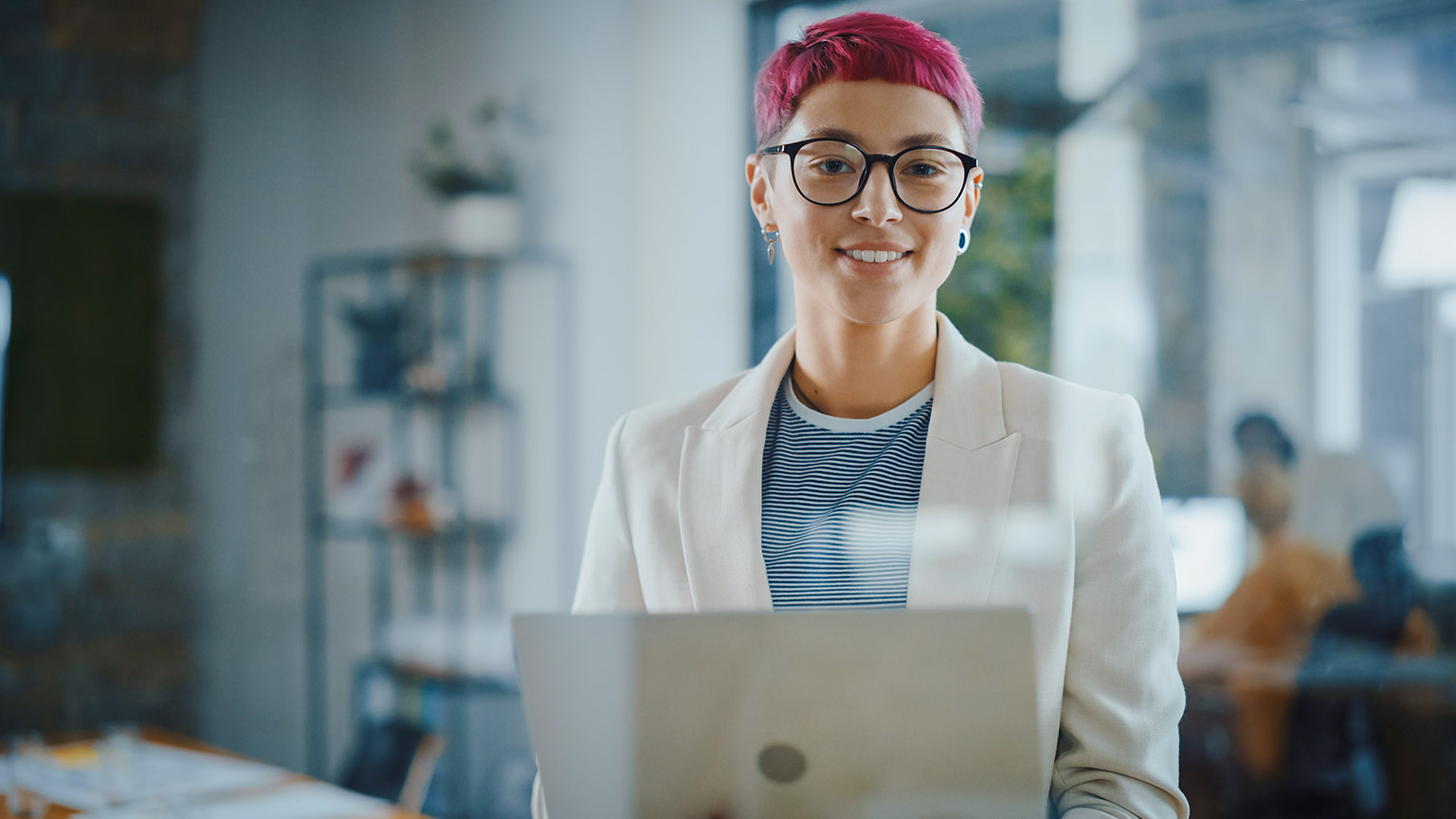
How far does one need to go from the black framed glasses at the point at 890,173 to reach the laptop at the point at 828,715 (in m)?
0.52

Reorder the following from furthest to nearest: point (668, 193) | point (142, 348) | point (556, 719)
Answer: point (142, 348), point (668, 193), point (556, 719)

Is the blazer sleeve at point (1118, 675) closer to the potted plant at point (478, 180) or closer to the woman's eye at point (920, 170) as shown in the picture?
the woman's eye at point (920, 170)

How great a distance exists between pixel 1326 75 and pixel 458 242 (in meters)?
2.45

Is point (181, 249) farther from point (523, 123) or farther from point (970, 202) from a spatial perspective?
point (970, 202)

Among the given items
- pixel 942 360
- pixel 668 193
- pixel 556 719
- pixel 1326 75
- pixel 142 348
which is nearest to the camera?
pixel 556 719

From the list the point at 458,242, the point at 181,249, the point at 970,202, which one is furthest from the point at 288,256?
the point at 970,202

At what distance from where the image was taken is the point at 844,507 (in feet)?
4.10

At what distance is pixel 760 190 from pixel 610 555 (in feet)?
1.61

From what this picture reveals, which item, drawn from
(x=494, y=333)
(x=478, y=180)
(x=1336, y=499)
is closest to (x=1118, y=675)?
(x=1336, y=499)

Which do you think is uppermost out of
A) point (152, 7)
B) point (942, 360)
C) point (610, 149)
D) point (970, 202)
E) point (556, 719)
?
point (152, 7)

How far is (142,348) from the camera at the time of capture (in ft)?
10.5

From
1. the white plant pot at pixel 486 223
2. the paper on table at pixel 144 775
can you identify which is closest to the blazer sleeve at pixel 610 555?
the paper on table at pixel 144 775

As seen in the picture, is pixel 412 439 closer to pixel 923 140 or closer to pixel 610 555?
pixel 610 555

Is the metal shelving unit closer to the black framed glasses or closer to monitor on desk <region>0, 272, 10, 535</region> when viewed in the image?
monitor on desk <region>0, 272, 10, 535</region>
